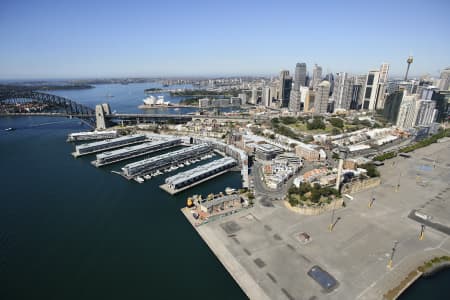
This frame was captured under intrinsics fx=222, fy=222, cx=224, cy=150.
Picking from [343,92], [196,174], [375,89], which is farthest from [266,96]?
[196,174]

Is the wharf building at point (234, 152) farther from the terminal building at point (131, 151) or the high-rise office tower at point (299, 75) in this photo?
the high-rise office tower at point (299, 75)

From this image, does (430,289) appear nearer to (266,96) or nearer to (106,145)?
(106,145)

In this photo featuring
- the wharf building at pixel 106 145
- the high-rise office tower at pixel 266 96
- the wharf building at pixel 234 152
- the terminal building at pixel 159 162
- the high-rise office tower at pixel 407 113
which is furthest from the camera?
the high-rise office tower at pixel 266 96

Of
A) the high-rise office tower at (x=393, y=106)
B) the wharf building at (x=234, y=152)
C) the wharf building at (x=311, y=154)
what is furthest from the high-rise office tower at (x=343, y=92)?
the wharf building at (x=234, y=152)

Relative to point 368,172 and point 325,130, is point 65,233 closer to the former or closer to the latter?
point 368,172

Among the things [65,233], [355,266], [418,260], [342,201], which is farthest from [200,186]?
[418,260]

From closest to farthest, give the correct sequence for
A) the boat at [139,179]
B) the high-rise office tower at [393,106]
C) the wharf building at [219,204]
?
1. the wharf building at [219,204]
2. the boat at [139,179]
3. the high-rise office tower at [393,106]
